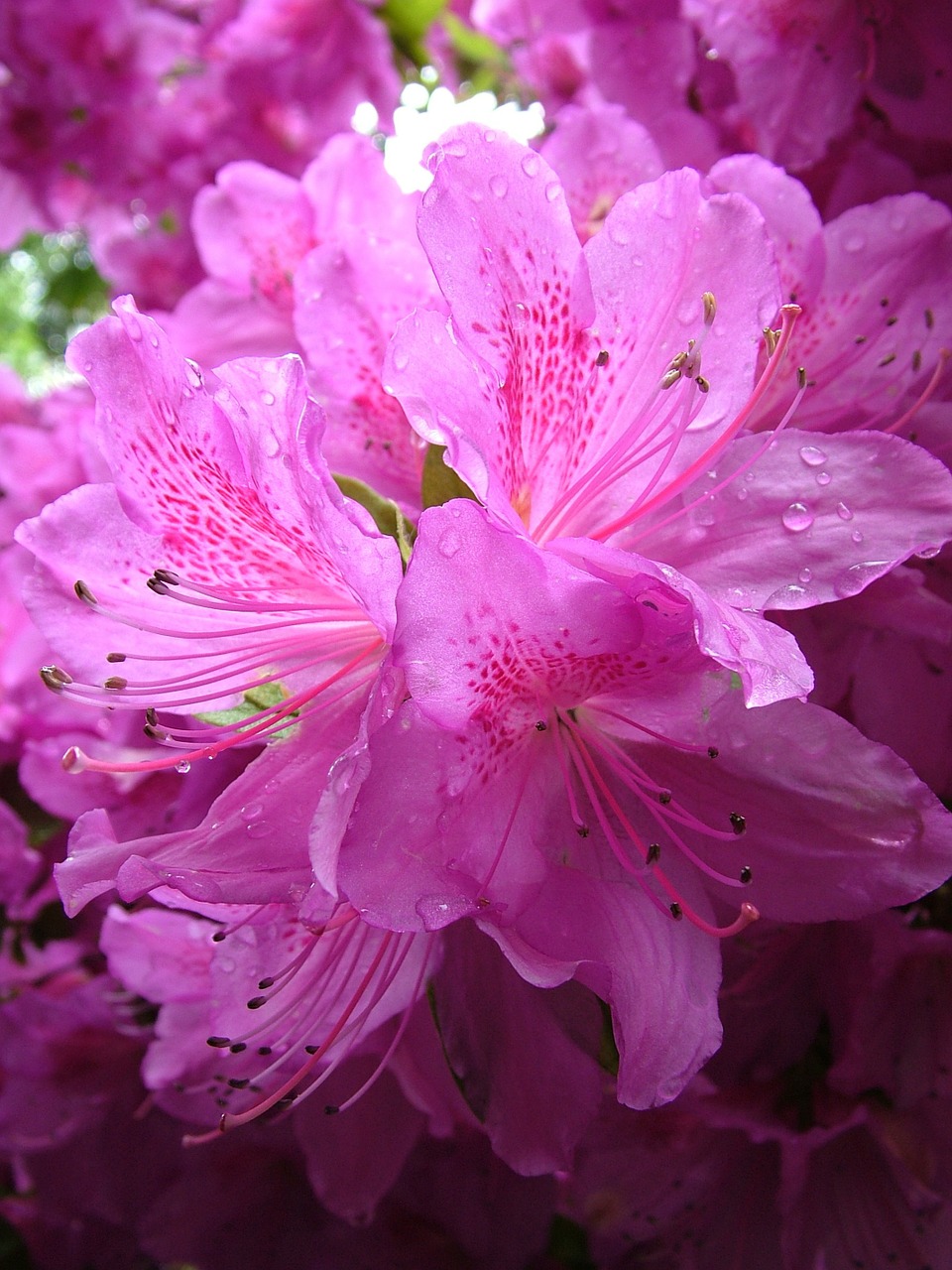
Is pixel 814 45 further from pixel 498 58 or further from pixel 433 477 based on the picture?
pixel 498 58

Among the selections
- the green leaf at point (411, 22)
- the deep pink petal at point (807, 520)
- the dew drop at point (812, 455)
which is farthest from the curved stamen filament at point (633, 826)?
the green leaf at point (411, 22)

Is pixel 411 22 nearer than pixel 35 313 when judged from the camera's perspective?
Yes

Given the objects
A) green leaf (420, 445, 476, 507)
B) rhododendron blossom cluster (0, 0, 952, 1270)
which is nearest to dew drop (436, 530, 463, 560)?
rhododendron blossom cluster (0, 0, 952, 1270)

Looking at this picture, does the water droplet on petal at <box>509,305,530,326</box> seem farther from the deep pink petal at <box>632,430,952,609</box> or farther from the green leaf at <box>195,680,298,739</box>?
the green leaf at <box>195,680,298,739</box>

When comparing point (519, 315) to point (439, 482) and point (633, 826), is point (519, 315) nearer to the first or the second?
point (439, 482)

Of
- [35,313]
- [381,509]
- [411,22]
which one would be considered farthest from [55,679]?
[35,313]

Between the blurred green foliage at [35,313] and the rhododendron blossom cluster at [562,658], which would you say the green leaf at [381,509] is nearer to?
the rhododendron blossom cluster at [562,658]
